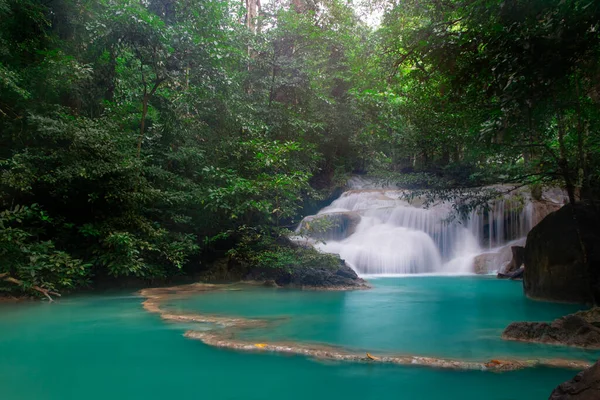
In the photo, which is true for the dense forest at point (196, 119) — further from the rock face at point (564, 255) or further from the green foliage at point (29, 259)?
the rock face at point (564, 255)

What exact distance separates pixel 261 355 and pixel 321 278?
6.07m

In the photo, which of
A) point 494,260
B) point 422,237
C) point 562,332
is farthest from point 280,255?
point 494,260

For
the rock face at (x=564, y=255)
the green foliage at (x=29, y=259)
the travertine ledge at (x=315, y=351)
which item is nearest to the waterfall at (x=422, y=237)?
the rock face at (x=564, y=255)

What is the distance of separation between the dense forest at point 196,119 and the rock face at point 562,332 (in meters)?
2.12

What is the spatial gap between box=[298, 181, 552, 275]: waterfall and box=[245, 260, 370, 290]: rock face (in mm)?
3436

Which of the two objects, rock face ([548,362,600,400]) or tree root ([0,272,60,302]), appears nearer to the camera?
rock face ([548,362,600,400])

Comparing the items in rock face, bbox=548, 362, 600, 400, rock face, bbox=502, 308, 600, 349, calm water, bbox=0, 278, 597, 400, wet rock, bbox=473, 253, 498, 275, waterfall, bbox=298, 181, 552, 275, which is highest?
waterfall, bbox=298, 181, 552, 275

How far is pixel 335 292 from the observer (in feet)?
30.6

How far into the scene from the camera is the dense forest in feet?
11.8

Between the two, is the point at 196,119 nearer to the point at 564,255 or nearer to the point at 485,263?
the point at 564,255

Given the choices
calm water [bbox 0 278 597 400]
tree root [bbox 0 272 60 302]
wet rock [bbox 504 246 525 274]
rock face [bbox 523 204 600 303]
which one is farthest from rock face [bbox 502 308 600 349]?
wet rock [bbox 504 246 525 274]

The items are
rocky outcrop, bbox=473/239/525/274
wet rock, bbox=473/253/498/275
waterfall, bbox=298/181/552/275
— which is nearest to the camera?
rocky outcrop, bbox=473/239/525/274

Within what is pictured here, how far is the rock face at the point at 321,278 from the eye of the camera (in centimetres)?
989

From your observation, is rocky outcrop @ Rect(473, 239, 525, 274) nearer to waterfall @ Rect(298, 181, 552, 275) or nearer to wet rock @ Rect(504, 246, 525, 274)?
waterfall @ Rect(298, 181, 552, 275)
